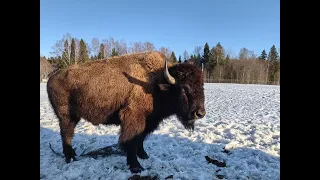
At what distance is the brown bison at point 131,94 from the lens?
4.71m

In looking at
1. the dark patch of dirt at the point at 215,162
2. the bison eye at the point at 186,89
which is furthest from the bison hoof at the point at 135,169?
the bison eye at the point at 186,89

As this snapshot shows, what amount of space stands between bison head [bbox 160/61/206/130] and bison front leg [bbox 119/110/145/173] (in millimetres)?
849

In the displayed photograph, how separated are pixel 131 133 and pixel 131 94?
2.72ft

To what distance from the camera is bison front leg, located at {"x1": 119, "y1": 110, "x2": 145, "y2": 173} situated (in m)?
4.71

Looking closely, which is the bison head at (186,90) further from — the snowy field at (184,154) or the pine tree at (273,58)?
the pine tree at (273,58)

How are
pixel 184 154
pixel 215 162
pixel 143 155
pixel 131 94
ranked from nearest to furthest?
pixel 131 94
pixel 215 162
pixel 143 155
pixel 184 154

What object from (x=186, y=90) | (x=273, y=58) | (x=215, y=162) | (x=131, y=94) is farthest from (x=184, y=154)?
(x=273, y=58)

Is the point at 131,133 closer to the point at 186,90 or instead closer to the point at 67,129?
the point at 186,90

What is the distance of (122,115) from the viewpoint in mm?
4746

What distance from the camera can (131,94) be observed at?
15.7ft
